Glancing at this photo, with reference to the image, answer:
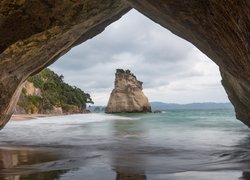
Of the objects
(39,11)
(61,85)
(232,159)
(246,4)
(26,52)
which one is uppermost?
(61,85)

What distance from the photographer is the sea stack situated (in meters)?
79.6

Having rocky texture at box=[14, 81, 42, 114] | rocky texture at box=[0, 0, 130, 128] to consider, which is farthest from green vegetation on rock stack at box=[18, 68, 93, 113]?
rocky texture at box=[0, 0, 130, 128]

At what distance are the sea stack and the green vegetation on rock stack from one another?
12018mm

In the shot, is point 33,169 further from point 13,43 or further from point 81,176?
point 13,43

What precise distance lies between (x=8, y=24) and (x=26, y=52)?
5.11 ft

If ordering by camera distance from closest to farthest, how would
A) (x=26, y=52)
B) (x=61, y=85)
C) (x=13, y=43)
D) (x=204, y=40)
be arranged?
(x=204, y=40), (x=13, y=43), (x=26, y=52), (x=61, y=85)

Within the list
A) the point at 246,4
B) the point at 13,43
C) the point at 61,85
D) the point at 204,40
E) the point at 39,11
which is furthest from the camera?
the point at 61,85

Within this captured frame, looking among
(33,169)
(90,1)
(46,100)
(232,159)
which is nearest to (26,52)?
(90,1)

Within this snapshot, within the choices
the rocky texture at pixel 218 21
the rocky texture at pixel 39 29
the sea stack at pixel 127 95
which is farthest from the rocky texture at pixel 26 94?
the rocky texture at pixel 218 21

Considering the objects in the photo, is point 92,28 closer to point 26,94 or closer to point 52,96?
point 26,94

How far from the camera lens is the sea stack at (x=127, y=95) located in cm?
7962

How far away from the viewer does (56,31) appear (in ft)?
36.1

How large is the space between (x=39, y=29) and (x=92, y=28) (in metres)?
2.46

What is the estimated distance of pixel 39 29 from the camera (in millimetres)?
10594
